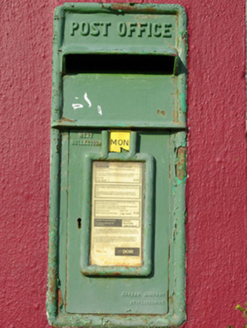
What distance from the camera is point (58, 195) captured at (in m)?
1.76

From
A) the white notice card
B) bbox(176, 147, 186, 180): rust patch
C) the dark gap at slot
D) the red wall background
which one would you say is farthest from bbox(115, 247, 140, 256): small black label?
the dark gap at slot

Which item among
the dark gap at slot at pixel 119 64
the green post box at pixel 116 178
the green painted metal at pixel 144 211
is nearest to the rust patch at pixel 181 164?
the green post box at pixel 116 178

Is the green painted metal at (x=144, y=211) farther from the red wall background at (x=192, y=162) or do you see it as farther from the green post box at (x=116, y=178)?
the red wall background at (x=192, y=162)

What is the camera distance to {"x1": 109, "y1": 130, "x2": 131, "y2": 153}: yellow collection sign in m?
1.76

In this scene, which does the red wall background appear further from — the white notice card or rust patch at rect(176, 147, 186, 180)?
the white notice card

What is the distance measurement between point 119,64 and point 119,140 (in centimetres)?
32

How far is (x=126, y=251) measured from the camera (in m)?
1.73

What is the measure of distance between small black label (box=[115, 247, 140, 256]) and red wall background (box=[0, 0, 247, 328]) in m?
0.24

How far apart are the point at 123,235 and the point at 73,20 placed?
958 mm

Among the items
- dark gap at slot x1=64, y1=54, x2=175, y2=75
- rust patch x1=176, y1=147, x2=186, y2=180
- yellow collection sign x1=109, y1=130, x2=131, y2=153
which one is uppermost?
dark gap at slot x1=64, y1=54, x2=175, y2=75

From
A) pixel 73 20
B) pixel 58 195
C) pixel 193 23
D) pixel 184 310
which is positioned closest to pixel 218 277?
pixel 184 310

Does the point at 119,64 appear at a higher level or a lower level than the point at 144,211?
higher

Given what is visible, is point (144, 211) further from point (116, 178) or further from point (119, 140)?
point (119, 140)

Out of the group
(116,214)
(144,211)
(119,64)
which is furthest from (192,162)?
(119,64)
